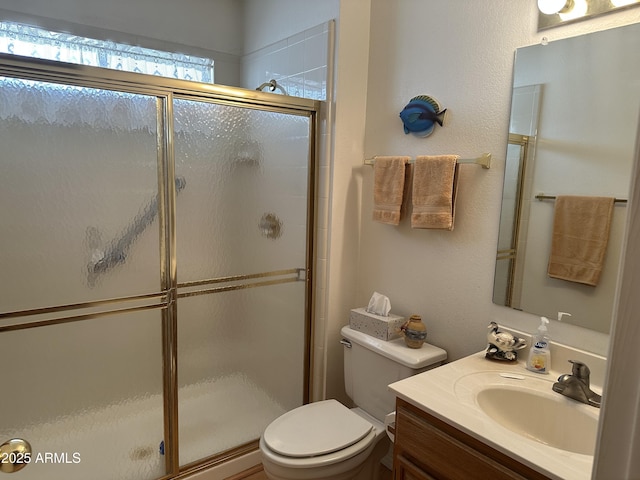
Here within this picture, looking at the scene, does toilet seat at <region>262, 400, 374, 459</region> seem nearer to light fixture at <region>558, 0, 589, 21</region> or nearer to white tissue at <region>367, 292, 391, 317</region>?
white tissue at <region>367, 292, 391, 317</region>

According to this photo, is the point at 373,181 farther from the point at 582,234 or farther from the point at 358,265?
the point at 582,234

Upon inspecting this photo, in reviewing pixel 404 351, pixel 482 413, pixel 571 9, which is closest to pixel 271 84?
pixel 571 9

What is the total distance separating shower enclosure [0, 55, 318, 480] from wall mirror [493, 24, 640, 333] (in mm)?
957

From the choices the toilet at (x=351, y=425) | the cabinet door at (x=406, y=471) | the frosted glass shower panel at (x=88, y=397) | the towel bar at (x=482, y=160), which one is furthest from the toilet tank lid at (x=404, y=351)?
the frosted glass shower panel at (x=88, y=397)

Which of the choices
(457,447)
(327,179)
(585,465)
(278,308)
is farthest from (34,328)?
(585,465)

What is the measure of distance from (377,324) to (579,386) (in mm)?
795

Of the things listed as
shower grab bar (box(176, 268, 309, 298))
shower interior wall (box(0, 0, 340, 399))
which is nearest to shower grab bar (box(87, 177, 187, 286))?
shower grab bar (box(176, 268, 309, 298))

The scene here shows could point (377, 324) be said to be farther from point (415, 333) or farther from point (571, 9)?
point (571, 9)

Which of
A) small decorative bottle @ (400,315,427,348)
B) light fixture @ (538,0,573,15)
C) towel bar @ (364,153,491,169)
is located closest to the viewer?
light fixture @ (538,0,573,15)

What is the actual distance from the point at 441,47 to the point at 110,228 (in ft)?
4.94

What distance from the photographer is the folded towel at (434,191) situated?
1.67 m

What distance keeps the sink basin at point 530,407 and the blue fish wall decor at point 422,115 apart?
3.26ft

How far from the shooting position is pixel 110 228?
166 cm

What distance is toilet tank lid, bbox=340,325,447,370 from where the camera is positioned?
5.41 ft
